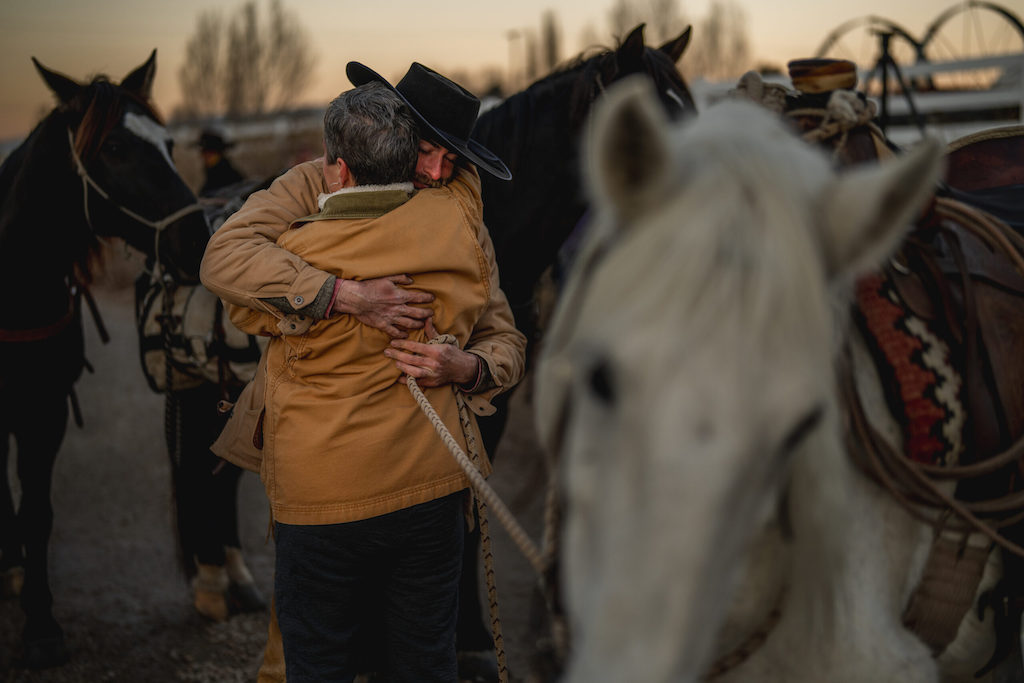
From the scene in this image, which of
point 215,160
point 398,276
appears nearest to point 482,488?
point 398,276

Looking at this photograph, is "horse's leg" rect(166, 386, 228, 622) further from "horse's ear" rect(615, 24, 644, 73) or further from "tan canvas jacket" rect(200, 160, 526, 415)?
"horse's ear" rect(615, 24, 644, 73)

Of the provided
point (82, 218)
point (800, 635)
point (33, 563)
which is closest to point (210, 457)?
point (33, 563)

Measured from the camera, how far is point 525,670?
10.3 feet

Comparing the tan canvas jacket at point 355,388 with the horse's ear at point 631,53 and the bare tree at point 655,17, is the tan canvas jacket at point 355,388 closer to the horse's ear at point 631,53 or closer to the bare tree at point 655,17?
the horse's ear at point 631,53

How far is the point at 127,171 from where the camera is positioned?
9.72 feet

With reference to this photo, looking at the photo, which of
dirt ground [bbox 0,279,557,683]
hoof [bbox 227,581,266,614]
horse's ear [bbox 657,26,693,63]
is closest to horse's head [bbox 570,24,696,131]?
horse's ear [bbox 657,26,693,63]

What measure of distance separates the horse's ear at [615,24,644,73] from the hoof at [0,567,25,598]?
374cm

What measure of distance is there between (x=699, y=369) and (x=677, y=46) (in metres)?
2.91

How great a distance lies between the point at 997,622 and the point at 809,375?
1.11m

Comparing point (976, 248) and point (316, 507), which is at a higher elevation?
point (976, 248)

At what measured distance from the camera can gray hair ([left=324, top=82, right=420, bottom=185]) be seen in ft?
5.63

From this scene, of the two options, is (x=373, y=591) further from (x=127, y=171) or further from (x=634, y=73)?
(x=634, y=73)

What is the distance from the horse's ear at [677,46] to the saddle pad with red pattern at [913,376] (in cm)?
219

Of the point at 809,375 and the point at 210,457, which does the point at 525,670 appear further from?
the point at 809,375
